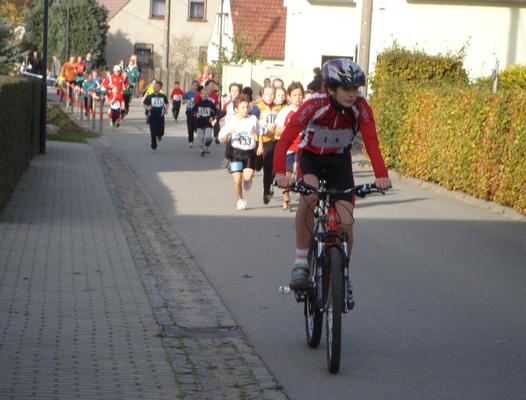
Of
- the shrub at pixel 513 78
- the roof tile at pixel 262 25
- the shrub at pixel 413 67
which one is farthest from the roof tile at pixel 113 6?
the shrub at pixel 413 67

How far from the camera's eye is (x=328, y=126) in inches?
300

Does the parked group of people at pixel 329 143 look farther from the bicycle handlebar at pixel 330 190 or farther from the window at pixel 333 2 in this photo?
the window at pixel 333 2

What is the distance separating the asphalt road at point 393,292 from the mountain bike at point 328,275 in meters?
0.20

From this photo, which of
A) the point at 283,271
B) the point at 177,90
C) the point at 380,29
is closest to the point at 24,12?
the point at 177,90

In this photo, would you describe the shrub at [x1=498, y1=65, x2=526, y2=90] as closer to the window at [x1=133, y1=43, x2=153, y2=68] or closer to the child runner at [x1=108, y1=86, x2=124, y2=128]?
the child runner at [x1=108, y1=86, x2=124, y2=128]

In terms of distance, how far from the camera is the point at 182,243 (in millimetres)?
12820

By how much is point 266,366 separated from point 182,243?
5.63 m

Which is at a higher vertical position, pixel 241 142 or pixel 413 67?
pixel 413 67

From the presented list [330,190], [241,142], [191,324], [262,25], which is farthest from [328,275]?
[262,25]

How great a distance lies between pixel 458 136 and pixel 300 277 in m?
11.1

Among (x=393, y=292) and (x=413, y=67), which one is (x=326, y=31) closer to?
(x=413, y=67)

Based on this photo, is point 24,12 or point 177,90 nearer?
point 177,90

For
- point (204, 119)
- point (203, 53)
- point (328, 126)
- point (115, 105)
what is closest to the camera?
point (328, 126)

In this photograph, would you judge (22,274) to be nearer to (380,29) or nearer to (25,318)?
(25,318)
